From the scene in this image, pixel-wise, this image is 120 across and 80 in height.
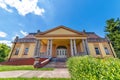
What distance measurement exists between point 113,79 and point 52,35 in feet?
63.7

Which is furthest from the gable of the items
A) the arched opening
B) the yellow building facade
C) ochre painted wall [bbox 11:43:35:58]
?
A: ochre painted wall [bbox 11:43:35:58]

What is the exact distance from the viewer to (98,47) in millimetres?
25797

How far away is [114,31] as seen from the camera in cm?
2986

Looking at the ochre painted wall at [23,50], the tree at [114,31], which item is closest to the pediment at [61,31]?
the ochre painted wall at [23,50]

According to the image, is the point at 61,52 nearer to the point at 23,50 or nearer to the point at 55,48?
the point at 55,48

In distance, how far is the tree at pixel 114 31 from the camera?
27.9 metres

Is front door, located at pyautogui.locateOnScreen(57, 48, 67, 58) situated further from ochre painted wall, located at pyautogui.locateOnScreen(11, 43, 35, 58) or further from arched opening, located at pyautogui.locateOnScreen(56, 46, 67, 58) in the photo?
ochre painted wall, located at pyautogui.locateOnScreen(11, 43, 35, 58)

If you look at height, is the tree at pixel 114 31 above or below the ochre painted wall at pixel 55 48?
above

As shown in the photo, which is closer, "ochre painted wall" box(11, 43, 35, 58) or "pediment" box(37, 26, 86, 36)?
"pediment" box(37, 26, 86, 36)

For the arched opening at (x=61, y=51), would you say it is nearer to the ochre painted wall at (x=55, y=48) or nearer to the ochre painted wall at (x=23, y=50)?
the ochre painted wall at (x=55, y=48)

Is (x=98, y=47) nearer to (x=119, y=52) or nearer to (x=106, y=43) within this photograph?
(x=106, y=43)

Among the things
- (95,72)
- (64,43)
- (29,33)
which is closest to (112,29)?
(64,43)

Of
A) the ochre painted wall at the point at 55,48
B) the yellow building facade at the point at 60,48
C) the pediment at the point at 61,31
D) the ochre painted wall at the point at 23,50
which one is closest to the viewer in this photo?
the pediment at the point at 61,31

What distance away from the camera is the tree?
27855mm
